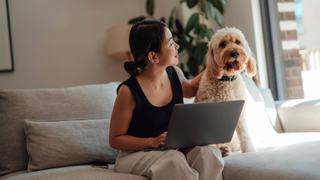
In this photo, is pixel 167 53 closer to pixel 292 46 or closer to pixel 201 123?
pixel 201 123

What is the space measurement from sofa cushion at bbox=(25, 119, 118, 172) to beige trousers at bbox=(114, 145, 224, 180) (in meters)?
0.31

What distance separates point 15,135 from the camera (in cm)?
141

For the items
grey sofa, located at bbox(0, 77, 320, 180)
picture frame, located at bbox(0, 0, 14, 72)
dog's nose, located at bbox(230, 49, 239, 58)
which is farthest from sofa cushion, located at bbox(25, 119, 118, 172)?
picture frame, located at bbox(0, 0, 14, 72)

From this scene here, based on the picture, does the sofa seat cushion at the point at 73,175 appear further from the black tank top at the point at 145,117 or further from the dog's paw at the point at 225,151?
the dog's paw at the point at 225,151

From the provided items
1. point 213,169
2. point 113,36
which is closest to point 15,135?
point 213,169

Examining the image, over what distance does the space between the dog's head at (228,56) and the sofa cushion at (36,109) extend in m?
0.71

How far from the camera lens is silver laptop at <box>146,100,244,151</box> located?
0.99 meters

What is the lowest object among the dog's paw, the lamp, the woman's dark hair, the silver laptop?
the dog's paw

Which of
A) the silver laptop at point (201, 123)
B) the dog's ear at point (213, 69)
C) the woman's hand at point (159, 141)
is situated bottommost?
the woman's hand at point (159, 141)

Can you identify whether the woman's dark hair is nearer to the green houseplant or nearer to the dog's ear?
the dog's ear

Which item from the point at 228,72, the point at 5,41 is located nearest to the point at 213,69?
the point at 228,72

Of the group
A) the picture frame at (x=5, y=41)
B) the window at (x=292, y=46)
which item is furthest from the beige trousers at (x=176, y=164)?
the picture frame at (x=5, y=41)

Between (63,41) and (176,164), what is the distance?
2.56 metres

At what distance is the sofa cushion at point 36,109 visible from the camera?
1.39 meters
